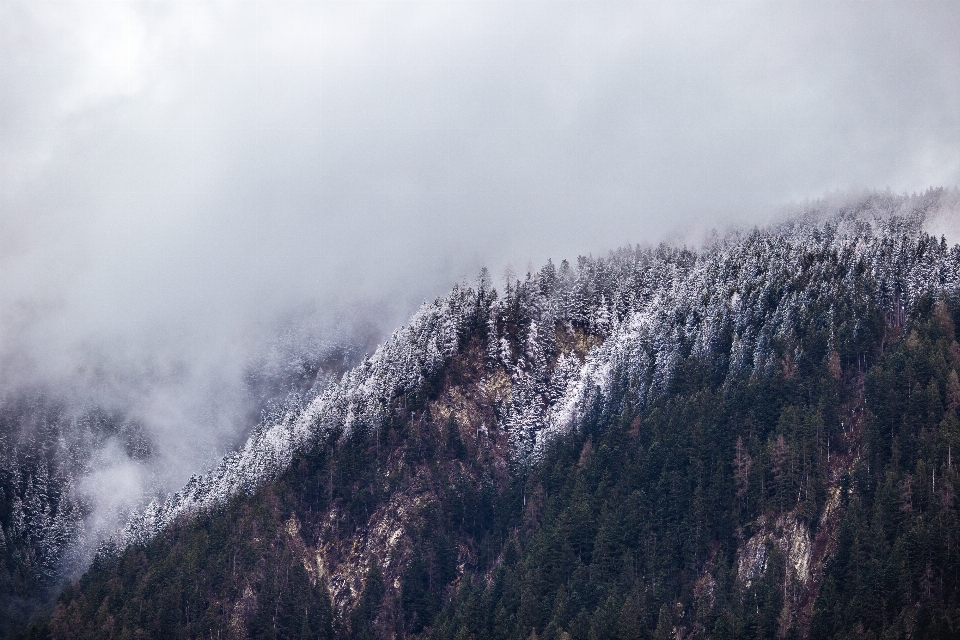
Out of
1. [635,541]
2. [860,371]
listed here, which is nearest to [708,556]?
[635,541]

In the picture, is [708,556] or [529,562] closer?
[708,556]

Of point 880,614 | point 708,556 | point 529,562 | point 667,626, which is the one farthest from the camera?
point 529,562

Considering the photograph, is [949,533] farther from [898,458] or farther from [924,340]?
[924,340]

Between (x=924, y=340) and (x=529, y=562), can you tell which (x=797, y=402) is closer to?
(x=924, y=340)

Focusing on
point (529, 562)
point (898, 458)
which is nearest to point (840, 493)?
point (898, 458)

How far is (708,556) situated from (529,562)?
28110mm

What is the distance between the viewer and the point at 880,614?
152 m

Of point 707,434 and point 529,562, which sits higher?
point 707,434

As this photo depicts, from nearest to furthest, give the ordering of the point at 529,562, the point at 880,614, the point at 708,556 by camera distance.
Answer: the point at 880,614, the point at 708,556, the point at 529,562

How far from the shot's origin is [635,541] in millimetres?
189500

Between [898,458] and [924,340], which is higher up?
[924,340]

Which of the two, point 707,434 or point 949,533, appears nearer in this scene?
point 949,533

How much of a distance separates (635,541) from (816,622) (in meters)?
37.5

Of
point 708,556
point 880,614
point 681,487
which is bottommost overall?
point 880,614
